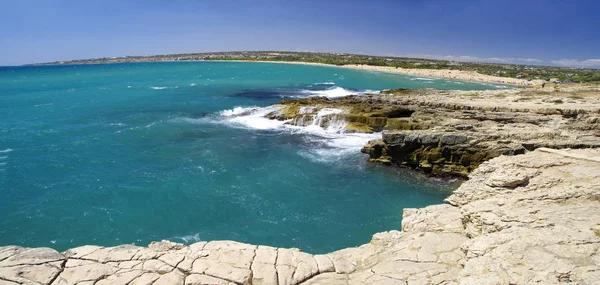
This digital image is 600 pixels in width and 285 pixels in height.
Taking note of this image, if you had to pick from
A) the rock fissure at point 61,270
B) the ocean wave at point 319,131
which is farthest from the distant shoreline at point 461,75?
the rock fissure at point 61,270

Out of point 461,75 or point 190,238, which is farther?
point 461,75

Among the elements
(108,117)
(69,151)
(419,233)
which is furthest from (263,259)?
(108,117)

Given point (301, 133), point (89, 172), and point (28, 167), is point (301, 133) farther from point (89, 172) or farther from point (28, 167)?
point (28, 167)

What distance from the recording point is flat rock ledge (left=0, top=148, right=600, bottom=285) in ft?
19.9

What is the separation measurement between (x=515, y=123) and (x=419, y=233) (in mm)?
15514

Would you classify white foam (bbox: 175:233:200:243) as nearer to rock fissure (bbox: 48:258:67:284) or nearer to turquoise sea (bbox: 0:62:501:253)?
turquoise sea (bbox: 0:62:501:253)

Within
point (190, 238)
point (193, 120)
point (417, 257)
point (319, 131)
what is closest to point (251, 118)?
point (193, 120)

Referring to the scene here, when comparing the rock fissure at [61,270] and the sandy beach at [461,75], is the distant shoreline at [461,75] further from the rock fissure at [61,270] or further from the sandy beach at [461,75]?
the rock fissure at [61,270]

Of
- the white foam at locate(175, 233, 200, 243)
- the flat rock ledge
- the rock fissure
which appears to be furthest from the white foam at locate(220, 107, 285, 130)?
the rock fissure

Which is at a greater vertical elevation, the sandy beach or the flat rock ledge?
the sandy beach

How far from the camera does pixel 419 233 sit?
8.95 m

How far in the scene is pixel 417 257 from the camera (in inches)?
300

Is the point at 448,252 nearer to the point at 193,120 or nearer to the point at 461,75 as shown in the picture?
the point at 193,120

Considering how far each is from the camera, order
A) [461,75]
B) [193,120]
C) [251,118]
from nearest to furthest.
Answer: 1. [193,120]
2. [251,118]
3. [461,75]
